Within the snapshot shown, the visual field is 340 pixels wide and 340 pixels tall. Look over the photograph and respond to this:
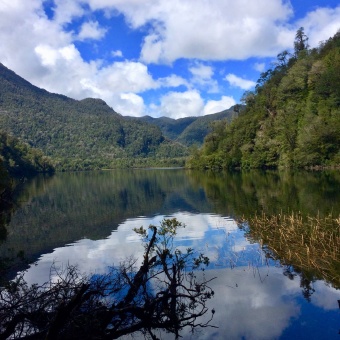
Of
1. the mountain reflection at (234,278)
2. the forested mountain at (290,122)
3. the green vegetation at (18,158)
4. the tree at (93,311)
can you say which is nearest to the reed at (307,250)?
the mountain reflection at (234,278)

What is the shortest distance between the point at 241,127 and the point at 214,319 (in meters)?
131

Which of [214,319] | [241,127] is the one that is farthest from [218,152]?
[214,319]

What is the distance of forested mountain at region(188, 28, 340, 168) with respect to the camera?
9456 centimetres

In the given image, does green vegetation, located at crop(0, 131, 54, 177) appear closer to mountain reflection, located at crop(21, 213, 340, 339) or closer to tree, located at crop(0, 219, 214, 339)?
mountain reflection, located at crop(21, 213, 340, 339)

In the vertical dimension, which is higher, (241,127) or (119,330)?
(241,127)

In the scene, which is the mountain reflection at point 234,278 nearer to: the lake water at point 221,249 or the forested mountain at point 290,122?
the lake water at point 221,249

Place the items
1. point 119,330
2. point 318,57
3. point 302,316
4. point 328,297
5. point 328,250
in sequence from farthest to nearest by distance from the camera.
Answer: point 318,57 < point 328,250 < point 328,297 < point 302,316 < point 119,330

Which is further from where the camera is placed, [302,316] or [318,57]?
[318,57]

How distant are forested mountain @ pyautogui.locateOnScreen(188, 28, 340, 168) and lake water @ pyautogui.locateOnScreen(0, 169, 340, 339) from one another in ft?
174

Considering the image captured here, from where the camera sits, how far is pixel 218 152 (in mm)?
139250

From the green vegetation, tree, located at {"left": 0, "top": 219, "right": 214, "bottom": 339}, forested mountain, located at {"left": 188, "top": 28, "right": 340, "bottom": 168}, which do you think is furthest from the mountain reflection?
the green vegetation

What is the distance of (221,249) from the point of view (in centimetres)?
2270

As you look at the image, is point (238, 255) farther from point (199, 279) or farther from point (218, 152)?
point (218, 152)

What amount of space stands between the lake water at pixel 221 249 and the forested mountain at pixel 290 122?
53.1m
